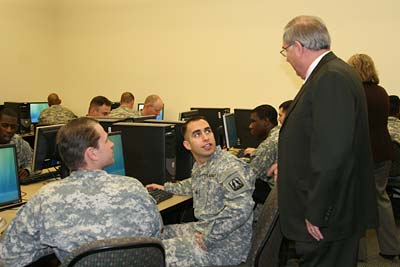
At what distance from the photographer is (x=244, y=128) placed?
542cm

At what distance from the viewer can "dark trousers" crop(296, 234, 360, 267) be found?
2021 mm

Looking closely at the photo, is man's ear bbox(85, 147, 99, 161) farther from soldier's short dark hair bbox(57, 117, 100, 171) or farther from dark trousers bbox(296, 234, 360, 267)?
dark trousers bbox(296, 234, 360, 267)

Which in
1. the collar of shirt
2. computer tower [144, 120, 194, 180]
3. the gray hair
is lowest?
computer tower [144, 120, 194, 180]

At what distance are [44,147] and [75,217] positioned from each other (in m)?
1.66

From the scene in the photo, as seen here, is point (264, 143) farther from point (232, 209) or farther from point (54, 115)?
point (54, 115)

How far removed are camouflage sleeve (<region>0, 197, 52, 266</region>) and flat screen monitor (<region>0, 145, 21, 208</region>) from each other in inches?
31.9

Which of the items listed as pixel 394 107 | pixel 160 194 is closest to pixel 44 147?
pixel 160 194

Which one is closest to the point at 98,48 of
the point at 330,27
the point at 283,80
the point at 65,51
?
the point at 65,51

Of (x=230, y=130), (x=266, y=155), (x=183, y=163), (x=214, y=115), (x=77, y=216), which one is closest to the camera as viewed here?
(x=77, y=216)

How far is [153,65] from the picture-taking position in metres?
7.15

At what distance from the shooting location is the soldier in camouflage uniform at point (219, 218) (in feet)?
7.75

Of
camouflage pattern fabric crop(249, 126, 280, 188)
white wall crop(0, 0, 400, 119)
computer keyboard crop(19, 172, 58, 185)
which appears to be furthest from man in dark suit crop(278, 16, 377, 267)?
white wall crop(0, 0, 400, 119)

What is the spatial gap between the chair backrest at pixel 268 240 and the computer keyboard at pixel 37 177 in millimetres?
1956

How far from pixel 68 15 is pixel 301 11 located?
4.23 metres
